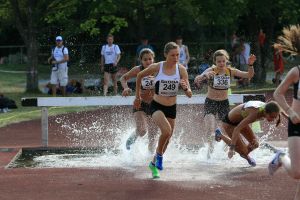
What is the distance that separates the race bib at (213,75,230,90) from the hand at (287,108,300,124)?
4210 millimetres

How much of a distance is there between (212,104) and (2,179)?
3539 mm

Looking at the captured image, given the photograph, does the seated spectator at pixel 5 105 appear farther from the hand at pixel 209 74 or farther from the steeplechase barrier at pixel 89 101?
the hand at pixel 209 74

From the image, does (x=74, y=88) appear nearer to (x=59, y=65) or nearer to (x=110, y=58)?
(x=59, y=65)

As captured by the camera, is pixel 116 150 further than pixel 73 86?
No

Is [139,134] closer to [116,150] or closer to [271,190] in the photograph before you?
[116,150]

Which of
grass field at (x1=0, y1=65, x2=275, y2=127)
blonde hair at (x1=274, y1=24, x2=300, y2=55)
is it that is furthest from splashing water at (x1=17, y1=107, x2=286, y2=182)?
grass field at (x1=0, y1=65, x2=275, y2=127)

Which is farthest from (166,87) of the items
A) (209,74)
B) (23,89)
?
(23,89)

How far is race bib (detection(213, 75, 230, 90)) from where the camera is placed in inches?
442

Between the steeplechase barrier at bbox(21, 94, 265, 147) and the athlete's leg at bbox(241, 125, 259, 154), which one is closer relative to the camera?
the athlete's leg at bbox(241, 125, 259, 154)

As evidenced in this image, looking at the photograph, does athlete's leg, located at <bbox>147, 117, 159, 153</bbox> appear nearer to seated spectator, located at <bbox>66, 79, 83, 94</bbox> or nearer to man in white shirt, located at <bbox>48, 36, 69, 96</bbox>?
man in white shirt, located at <bbox>48, 36, 69, 96</bbox>

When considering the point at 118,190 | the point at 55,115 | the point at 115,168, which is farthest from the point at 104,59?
the point at 118,190

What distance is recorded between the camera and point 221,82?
11242 mm

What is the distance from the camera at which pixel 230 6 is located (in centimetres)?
2516

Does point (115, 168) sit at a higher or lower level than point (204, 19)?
lower
